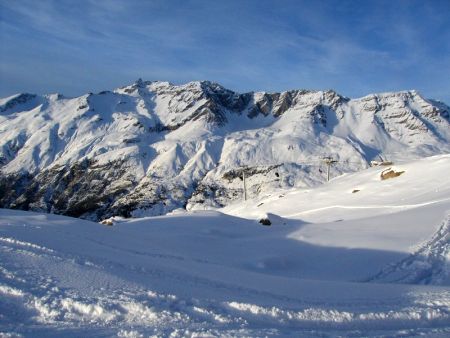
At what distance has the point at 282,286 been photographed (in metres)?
10.3

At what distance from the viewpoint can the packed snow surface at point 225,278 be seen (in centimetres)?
733

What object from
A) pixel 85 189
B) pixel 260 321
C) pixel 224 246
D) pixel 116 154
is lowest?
pixel 260 321

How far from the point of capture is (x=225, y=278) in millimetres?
10617

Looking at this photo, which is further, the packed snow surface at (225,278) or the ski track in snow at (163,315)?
the packed snow surface at (225,278)

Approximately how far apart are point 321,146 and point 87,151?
105 metres

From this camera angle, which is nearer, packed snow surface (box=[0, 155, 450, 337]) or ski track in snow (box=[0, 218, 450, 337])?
ski track in snow (box=[0, 218, 450, 337])

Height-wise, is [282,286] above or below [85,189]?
below

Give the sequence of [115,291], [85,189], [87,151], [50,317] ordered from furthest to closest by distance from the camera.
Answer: [87,151]
[85,189]
[115,291]
[50,317]

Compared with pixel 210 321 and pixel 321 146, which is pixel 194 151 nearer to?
pixel 321 146

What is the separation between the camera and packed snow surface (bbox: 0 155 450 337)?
24.0ft

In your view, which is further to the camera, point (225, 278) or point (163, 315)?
point (225, 278)

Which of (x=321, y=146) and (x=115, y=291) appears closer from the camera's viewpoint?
(x=115, y=291)

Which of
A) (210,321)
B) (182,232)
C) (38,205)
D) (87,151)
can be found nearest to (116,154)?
(87,151)

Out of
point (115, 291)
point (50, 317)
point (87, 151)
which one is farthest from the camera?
point (87, 151)
